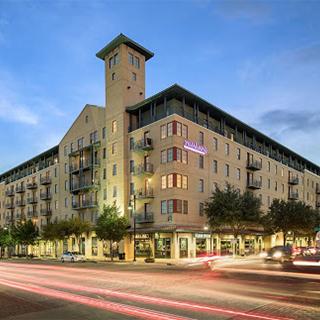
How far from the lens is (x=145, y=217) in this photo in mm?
48406

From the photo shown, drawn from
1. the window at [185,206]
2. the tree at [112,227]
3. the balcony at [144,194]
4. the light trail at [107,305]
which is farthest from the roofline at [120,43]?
the light trail at [107,305]

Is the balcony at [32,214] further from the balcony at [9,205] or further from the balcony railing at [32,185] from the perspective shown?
the balcony at [9,205]

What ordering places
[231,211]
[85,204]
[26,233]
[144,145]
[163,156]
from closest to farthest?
[231,211] < [163,156] < [144,145] < [85,204] < [26,233]

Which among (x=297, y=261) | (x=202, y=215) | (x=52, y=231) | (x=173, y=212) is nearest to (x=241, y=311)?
(x=297, y=261)

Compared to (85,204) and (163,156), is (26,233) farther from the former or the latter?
(163,156)

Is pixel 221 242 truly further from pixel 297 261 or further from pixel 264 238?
pixel 297 261

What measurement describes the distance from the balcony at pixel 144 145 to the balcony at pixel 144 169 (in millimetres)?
1950

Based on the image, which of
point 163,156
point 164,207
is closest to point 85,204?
point 164,207

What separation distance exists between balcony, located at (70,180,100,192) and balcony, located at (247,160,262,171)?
2282cm

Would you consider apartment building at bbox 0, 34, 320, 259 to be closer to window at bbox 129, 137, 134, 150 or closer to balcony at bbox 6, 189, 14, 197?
window at bbox 129, 137, 134, 150

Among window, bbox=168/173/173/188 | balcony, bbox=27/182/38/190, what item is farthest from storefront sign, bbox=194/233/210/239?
balcony, bbox=27/182/38/190

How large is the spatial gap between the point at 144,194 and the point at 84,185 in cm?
Result: 1460

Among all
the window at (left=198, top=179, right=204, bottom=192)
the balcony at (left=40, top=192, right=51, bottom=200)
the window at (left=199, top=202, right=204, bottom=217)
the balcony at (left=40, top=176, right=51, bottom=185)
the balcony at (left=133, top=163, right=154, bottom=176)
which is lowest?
the window at (left=199, top=202, right=204, bottom=217)

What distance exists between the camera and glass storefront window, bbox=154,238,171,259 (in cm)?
4572
